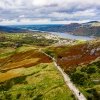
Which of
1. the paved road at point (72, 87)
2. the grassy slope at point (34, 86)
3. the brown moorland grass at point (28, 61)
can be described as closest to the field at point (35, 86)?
the grassy slope at point (34, 86)

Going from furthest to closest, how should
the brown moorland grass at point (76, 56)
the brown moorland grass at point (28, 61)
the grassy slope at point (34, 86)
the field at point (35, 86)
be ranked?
the brown moorland grass at point (28, 61) → the brown moorland grass at point (76, 56) → the grassy slope at point (34, 86) → the field at point (35, 86)

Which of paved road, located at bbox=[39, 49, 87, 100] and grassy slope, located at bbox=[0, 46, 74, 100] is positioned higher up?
paved road, located at bbox=[39, 49, 87, 100]

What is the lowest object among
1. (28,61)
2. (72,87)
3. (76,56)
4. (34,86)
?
(28,61)

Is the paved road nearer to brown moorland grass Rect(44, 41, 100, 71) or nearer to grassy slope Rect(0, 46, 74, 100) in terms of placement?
grassy slope Rect(0, 46, 74, 100)

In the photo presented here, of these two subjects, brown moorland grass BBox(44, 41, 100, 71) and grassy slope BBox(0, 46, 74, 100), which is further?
brown moorland grass BBox(44, 41, 100, 71)

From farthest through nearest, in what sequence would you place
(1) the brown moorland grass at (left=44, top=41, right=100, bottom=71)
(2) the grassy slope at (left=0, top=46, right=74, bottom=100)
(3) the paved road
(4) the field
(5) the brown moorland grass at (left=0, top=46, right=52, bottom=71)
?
(5) the brown moorland grass at (left=0, top=46, right=52, bottom=71), (1) the brown moorland grass at (left=44, top=41, right=100, bottom=71), (2) the grassy slope at (left=0, top=46, right=74, bottom=100), (4) the field, (3) the paved road

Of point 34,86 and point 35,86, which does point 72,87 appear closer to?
point 35,86

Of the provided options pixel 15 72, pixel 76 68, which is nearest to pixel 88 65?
pixel 76 68

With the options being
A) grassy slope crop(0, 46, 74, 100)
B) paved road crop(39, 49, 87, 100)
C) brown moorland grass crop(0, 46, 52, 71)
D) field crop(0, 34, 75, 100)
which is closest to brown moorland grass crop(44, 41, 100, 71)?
brown moorland grass crop(0, 46, 52, 71)

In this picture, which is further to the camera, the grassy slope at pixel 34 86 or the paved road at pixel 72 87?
the grassy slope at pixel 34 86

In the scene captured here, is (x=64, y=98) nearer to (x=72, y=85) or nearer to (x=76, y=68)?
(x=72, y=85)

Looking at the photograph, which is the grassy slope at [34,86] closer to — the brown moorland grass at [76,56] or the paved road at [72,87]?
the paved road at [72,87]

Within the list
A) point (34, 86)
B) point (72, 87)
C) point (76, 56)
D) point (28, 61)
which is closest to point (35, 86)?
point (34, 86)
